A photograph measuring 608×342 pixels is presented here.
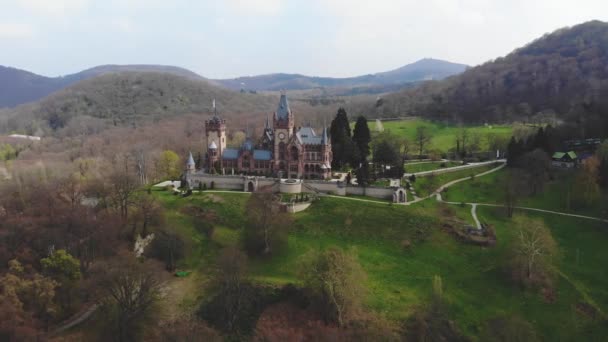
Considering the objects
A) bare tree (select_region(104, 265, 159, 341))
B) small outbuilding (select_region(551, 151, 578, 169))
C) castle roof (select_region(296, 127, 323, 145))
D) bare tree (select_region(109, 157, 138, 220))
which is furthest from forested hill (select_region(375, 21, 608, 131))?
bare tree (select_region(104, 265, 159, 341))

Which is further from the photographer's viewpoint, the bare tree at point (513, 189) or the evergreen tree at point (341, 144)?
the evergreen tree at point (341, 144)

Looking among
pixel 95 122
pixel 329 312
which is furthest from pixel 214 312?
pixel 95 122

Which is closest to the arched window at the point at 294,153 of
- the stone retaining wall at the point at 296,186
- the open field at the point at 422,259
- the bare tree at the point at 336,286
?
the stone retaining wall at the point at 296,186

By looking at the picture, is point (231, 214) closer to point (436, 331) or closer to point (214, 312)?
point (214, 312)

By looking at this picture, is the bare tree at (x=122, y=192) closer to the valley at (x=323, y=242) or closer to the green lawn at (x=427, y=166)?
the valley at (x=323, y=242)

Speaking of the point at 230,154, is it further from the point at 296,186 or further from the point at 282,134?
the point at 296,186

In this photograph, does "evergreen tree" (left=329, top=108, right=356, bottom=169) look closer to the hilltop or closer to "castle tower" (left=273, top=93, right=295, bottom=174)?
"castle tower" (left=273, top=93, right=295, bottom=174)

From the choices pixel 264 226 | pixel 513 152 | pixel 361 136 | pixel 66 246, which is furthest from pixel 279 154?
pixel 513 152
